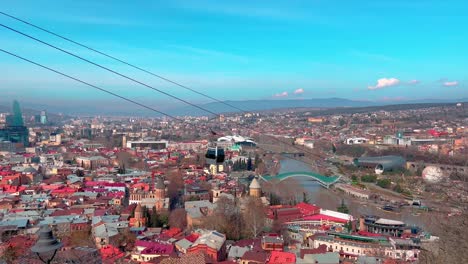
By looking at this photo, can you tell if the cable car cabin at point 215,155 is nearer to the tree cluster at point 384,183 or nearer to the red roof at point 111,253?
the red roof at point 111,253

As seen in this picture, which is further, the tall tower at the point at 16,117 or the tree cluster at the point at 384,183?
the tall tower at the point at 16,117

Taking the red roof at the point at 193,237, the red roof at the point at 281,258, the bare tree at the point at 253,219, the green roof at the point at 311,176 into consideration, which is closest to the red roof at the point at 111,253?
the red roof at the point at 193,237

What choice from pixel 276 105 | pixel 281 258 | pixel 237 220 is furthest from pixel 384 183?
pixel 276 105

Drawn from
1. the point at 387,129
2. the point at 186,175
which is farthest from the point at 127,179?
the point at 387,129

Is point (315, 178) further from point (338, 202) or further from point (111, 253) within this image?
point (111, 253)

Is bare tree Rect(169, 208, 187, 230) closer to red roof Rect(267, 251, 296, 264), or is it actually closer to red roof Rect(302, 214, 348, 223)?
red roof Rect(302, 214, 348, 223)

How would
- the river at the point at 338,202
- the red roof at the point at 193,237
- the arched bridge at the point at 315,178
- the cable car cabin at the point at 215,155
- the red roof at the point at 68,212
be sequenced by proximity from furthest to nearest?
1. the arched bridge at the point at 315,178
2. the river at the point at 338,202
3. the red roof at the point at 68,212
4. the red roof at the point at 193,237
5. the cable car cabin at the point at 215,155

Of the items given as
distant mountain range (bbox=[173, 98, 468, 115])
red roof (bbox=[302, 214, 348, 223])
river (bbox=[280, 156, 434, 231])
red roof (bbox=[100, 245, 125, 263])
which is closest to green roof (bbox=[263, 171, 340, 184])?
river (bbox=[280, 156, 434, 231])

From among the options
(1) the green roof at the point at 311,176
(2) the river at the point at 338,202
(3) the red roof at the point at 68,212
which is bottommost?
(2) the river at the point at 338,202

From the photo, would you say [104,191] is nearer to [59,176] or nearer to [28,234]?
[59,176]

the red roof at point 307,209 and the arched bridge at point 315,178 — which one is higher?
the red roof at point 307,209
